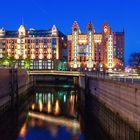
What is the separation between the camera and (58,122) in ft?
201

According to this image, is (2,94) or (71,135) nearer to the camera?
(71,135)

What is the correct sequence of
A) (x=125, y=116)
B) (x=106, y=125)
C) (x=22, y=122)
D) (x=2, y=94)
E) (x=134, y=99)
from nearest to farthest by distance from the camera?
(x=134, y=99) < (x=125, y=116) < (x=106, y=125) < (x=22, y=122) < (x=2, y=94)

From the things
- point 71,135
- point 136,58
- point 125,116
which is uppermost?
point 136,58

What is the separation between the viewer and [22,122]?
2350 inches

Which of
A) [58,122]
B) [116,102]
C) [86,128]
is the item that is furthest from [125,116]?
[58,122]

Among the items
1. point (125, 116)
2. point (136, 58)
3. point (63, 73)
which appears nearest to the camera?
point (125, 116)

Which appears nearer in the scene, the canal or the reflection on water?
the canal

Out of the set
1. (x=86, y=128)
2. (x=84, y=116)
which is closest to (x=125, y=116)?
(x=86, y=128)

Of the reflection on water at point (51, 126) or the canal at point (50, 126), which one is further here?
the reflection on water at point (51, 126)

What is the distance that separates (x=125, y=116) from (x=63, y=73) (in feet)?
355

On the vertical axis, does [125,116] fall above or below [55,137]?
above

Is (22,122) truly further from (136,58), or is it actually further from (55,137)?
(136,58)

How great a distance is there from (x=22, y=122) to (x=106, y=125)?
50.7 ft

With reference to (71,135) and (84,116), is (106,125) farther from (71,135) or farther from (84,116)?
(84,116)
